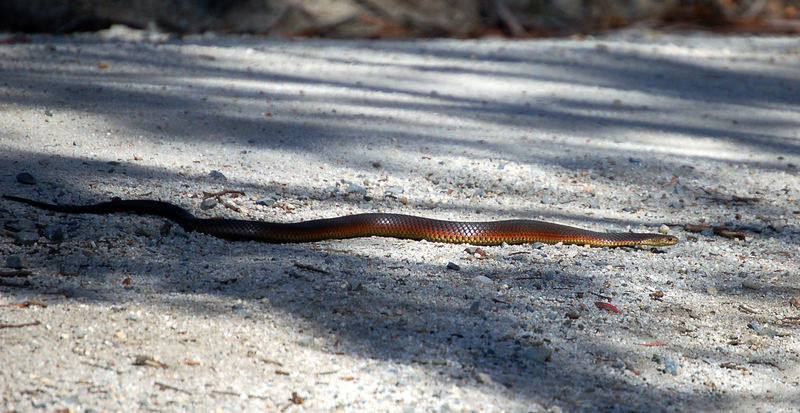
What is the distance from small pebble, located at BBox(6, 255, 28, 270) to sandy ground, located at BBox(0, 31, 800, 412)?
48 millimetres

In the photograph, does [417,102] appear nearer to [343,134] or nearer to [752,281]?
[343,134]

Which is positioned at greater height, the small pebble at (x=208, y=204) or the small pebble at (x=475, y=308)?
the small pebble at (x=208, y=204)

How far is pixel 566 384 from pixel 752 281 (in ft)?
6.78

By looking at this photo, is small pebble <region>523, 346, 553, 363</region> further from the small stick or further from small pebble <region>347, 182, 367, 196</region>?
small pebble <region>347, 182, 367, 196</region>

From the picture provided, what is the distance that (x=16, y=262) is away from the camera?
3869 mm

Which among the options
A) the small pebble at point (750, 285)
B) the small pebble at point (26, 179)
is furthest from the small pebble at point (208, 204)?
the small pebble at point (750, 285)

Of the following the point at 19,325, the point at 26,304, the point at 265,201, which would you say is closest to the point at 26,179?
the point at 265,201

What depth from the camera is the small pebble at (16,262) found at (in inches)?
152

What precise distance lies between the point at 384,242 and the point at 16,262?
7.22 feet

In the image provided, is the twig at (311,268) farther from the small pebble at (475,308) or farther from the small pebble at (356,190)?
the small pebble at (356,190)

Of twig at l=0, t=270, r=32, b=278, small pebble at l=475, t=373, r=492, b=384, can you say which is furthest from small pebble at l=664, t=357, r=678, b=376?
twig at l=0, t=270, r=32, b=278

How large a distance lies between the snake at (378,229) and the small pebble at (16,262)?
0.70 metres

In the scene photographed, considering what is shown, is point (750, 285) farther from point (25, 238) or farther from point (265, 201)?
point (25, 238)

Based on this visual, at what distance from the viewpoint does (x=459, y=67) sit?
31.7 ft
